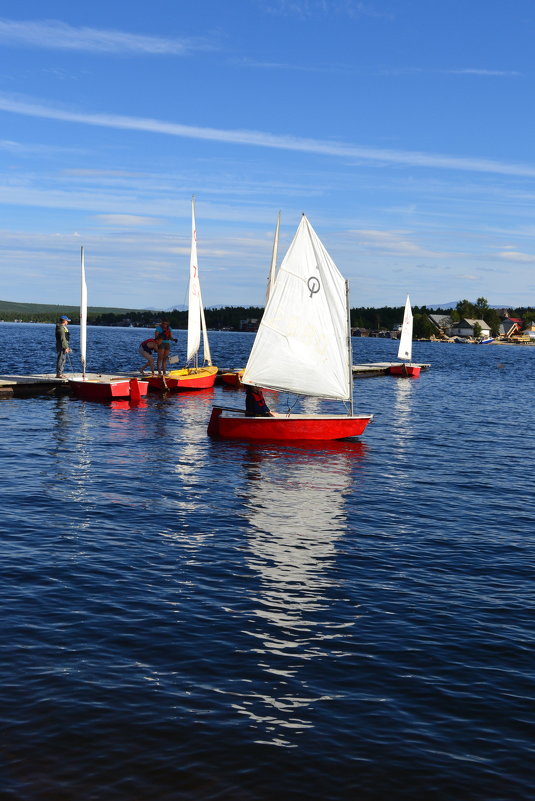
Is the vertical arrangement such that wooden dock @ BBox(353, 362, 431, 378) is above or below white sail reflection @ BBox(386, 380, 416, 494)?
above

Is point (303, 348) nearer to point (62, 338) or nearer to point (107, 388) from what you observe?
point (107, 388)

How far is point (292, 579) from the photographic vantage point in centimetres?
1587

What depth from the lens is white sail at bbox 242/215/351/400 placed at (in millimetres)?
32562

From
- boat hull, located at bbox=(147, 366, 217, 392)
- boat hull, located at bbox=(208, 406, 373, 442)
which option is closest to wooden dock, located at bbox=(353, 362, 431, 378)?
boat hull, located at bbox=(147, 366, 217, 392)

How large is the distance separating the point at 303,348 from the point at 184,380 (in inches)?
724

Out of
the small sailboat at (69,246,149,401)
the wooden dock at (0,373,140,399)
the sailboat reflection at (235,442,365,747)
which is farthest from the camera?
the wooden dock at (0,373,140,399)

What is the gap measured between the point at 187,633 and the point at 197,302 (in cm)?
3909

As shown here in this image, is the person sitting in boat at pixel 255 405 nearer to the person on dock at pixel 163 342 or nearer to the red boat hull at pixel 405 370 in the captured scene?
the person on dock at pixel 163 342

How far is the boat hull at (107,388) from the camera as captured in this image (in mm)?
44750

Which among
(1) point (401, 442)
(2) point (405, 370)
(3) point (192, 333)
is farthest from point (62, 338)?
(2) point (405, 370)

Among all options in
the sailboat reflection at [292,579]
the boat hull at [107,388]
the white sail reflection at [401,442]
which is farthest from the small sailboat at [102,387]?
the sailboat reflection at [292,579]

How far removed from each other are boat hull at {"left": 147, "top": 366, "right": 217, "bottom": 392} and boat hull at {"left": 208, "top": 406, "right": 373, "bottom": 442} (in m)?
16.0

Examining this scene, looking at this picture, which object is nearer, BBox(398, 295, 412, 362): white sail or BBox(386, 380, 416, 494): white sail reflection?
BBox(386, 380, 416, 494): white sail reflection

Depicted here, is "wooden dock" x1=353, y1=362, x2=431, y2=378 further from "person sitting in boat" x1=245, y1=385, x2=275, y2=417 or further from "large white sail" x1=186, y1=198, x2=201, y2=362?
"person sitting in boat" x1=245, y1=385, x2=275, y2=417
